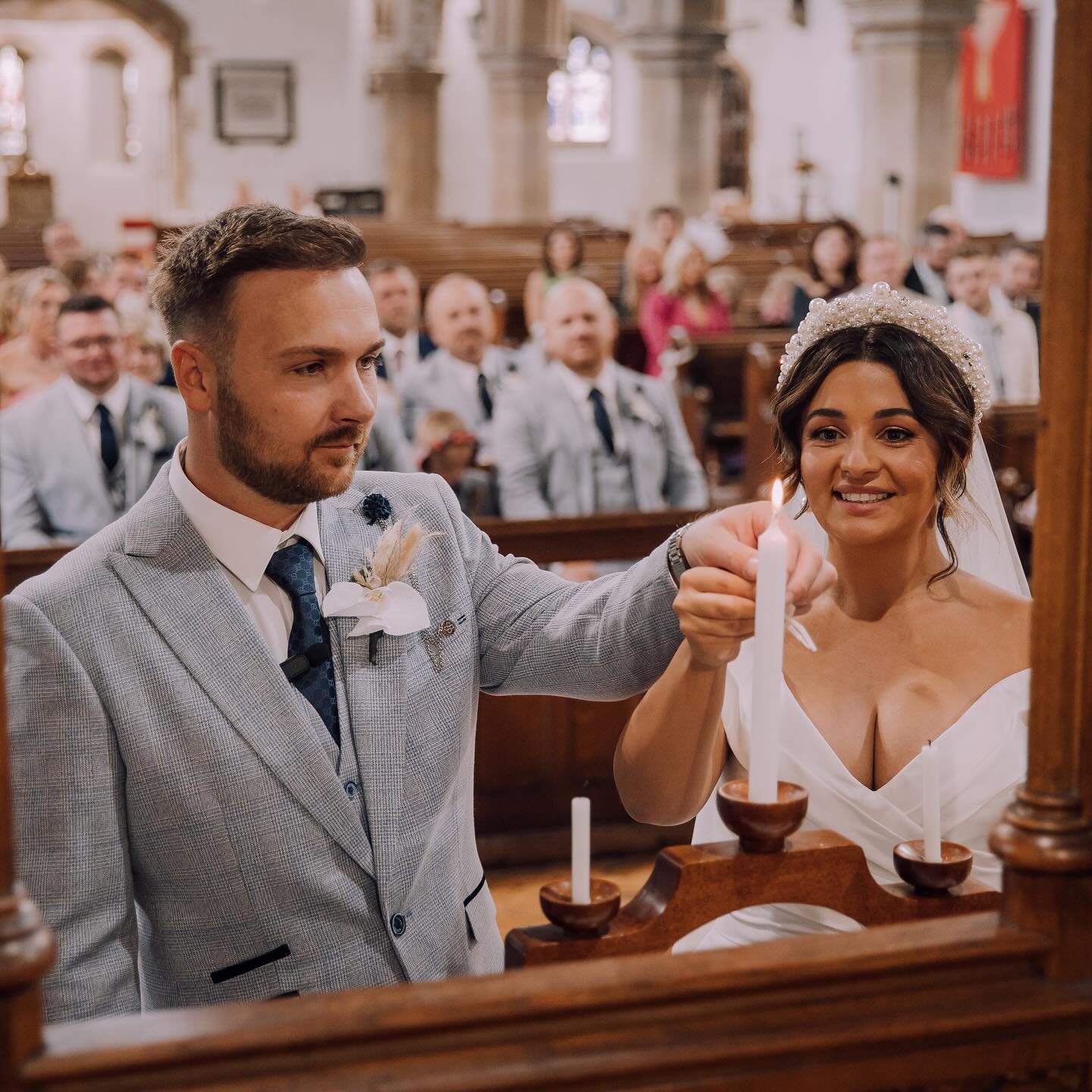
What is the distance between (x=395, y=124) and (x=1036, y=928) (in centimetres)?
2182

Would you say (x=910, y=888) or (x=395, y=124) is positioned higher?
(x=395, y=124)

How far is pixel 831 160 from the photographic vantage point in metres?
21.7

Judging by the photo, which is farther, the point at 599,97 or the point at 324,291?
the point at 599,97

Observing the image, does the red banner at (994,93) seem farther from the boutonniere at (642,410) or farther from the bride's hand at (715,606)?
the bride's hand at (715,606)

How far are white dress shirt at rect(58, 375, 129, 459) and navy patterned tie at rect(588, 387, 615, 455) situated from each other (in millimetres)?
1663

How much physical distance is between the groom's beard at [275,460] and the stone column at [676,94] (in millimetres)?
15851

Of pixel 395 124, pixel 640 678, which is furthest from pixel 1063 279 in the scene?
pixel 395 124

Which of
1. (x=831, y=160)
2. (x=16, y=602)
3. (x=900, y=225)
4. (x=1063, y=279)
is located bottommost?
(x=16, y=602)

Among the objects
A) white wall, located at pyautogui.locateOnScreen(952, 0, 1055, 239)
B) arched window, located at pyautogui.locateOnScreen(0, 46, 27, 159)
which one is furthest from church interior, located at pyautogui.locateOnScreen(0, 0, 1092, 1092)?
arched window, located at pyautogui.locateOnScreen(0, 46, 27, 159)

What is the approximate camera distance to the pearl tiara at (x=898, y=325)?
224 centimetres

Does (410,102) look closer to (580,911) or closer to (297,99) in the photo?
(297,99)

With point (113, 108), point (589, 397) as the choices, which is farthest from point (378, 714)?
point (113, 108)

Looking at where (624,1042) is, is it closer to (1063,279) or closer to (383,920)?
(1063,279)

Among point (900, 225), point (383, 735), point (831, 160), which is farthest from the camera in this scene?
point (831, 160)
